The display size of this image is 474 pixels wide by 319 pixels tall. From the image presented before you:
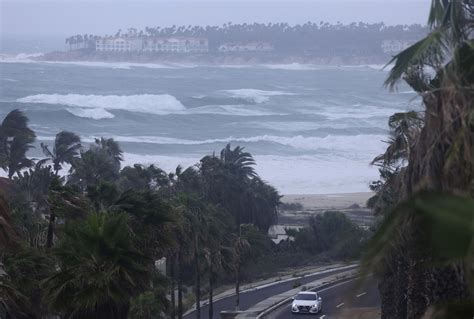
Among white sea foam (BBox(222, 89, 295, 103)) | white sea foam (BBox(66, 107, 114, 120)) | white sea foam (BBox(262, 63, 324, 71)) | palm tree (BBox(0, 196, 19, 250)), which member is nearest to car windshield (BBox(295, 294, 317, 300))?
palm tree (BBox(0, 196, 19, 250))

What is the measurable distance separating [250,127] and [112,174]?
2132 inches

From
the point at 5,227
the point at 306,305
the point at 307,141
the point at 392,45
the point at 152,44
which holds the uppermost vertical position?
the point at 5,227

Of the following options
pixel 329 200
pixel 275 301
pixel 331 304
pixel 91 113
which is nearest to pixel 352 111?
pixel 91 113

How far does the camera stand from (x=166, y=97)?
10469 centimetres

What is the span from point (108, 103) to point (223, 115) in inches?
477

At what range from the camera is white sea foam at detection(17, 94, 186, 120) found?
9044cm

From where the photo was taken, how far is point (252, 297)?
28.5 meters

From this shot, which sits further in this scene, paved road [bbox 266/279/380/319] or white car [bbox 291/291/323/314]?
white car [bbox 291/291/323/314]

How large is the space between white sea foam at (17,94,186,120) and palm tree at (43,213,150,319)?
252 ft

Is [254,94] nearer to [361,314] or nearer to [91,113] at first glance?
[91,113]

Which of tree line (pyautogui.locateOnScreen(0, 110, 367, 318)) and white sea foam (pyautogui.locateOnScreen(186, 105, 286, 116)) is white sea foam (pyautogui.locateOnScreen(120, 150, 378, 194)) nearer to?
tree line (pyautogui.locateOnScreen(0, 110, 367, 318))

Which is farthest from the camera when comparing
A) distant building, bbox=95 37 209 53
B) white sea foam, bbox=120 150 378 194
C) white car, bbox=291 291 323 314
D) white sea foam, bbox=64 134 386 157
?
distant building, bbox=95 37 209 53

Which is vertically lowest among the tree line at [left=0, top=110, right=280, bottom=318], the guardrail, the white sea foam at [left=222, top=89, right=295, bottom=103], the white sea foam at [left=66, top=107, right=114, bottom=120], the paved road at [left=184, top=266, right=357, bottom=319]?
the white sea foam at [left=222, top=89, right=295, bottom=103]

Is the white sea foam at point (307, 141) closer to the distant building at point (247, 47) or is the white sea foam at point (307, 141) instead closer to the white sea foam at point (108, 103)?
the white sea foam at point (108, 103)
